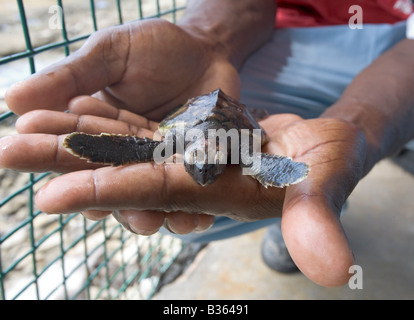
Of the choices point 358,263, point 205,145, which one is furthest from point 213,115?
point 358,263

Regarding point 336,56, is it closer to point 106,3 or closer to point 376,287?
point 376,287

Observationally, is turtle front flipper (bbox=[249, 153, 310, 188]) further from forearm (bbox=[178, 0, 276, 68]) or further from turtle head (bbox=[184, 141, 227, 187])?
forearm (bbox=[178, 0, 276, 68])

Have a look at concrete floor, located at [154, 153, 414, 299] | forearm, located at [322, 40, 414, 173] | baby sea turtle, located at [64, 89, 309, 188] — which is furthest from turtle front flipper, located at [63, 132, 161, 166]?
concrete floor, located at [154, 153, 414, 299]

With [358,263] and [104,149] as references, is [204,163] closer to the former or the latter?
[104,149]

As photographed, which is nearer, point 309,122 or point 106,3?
point 309,122

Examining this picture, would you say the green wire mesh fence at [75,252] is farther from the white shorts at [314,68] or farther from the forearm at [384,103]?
the forearm at [384,103]

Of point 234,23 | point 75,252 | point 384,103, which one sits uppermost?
point 234,23

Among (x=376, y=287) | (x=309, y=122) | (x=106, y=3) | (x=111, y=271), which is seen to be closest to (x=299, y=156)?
(x=309, y=122)
